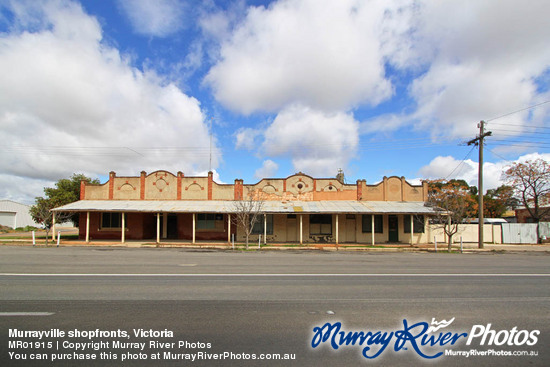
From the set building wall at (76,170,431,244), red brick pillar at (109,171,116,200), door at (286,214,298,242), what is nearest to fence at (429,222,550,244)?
building wall at (76,170,431,244)

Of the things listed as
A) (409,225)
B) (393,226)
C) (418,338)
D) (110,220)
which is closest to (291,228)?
(393,226)

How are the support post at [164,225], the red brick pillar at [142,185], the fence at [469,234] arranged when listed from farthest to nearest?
the support post at [164,225] < the red brick pillar at [142,185] < the fence at [469,234]

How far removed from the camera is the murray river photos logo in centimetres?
453

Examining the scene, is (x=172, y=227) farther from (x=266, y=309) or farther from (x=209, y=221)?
(x=266, y=309)

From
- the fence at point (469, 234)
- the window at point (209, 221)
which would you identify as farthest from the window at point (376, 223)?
the window at point (209, 221)

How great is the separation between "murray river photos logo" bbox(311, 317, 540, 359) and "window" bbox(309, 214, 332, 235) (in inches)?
759

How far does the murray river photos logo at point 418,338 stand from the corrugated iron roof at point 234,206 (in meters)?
16.9

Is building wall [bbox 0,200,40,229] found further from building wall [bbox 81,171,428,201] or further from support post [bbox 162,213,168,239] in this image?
support post [bbox 162,213,168,239]

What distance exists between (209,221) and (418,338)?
2138cm

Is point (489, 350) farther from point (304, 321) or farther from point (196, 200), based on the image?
point (196, 200)

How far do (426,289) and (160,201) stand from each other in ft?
71.3

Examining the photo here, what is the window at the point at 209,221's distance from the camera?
81.7ft

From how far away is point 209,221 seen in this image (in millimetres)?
24969

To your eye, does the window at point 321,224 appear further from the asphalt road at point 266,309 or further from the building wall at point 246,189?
the asphalt road at point 266,309
